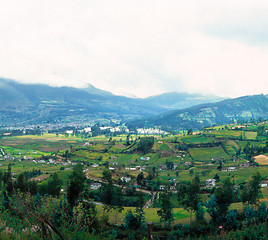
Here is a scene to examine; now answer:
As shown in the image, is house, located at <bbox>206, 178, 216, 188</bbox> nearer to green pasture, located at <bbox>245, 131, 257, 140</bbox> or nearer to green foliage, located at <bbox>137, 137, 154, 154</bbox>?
green foliage, located at <bbox>137, 137, 154, 154</bbox>

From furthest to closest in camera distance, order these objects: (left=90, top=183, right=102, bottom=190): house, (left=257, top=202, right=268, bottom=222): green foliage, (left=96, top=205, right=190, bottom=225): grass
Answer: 1. (left=90, top=183, right=102, bottom=190): house
2. (left=96, top=205, right=190, bottom=225): grass
3. (left=257, top=202, right=268, bottom=222): green foliage

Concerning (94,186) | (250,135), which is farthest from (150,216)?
(250,135)

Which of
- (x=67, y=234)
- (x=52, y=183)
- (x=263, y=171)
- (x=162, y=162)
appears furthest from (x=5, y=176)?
(x=263, y=171)

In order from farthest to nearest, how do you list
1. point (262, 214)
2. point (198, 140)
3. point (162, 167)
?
point (198, 140), point (162, 167), point (262, 214)

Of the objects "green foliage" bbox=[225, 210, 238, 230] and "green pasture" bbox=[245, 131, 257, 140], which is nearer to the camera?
"green foliage" bbox=[225, 210, 238, 230]

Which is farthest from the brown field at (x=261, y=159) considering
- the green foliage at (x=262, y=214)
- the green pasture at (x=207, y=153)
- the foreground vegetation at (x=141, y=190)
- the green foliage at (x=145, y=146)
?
the green foliage at (x=262, y=214)

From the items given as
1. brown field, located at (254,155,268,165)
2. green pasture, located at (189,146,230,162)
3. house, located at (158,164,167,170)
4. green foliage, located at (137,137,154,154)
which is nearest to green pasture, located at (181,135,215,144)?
green pasture, located at (189,146,230,162)

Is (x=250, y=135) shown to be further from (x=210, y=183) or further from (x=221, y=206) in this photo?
(x=221, y=206)

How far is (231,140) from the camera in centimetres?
12225

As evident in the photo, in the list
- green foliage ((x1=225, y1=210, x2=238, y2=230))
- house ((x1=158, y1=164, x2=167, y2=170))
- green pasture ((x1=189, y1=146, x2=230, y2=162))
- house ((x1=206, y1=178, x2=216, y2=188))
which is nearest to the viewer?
green foliage ((x1=225, y1=210, x2=238, y2=230))

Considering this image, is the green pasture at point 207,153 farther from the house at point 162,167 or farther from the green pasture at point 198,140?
the house at point 162,167

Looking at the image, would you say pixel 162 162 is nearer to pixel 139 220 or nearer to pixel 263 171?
pixel 263 171

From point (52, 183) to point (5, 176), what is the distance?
9676mm

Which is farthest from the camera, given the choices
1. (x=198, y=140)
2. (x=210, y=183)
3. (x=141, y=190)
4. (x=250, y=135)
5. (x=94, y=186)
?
(x=250, y=135)
